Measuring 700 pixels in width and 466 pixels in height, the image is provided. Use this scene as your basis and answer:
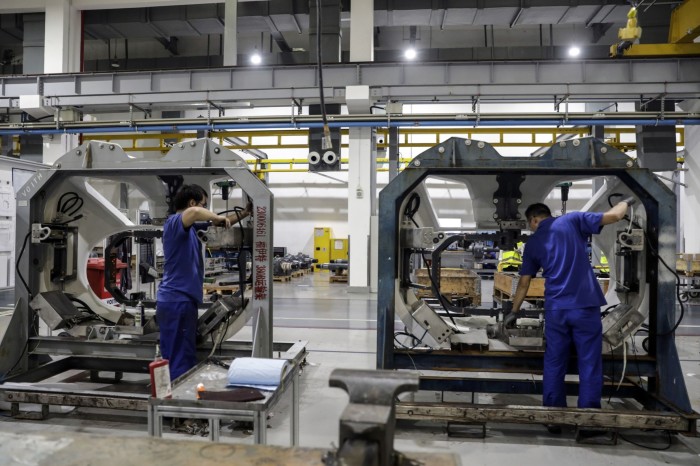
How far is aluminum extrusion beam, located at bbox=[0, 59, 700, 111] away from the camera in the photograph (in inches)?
280

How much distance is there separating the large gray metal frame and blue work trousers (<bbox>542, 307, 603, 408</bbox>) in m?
2.10

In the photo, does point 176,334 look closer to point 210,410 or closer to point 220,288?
point 210,410

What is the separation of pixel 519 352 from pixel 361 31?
22.3ft

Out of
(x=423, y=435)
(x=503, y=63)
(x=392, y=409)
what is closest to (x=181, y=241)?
(x=423, y=435)

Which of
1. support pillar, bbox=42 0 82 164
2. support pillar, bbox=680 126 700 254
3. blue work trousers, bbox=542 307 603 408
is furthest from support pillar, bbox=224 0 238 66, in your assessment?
support pillar, bbox=680 126 700 254

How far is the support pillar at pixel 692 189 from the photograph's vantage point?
968 centimetres

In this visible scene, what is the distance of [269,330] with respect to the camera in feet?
11.4

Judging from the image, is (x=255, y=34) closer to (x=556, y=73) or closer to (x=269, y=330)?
(x=556, y=73)

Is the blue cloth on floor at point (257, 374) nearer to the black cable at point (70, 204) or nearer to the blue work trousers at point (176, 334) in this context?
the blue work trousers at point (176, 334)

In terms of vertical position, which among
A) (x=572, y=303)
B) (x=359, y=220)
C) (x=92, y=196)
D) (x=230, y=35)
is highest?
(x=230, y=35)

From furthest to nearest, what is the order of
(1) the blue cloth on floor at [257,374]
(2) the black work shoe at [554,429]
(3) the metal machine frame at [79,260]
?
(3) the metal machine frame at [79,260] < (2) the black work shoe at [554,429] < (1) the blue cloth on floor at [257,374]

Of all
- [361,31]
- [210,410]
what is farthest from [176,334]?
[361,31]

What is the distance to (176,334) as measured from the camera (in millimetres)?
3367

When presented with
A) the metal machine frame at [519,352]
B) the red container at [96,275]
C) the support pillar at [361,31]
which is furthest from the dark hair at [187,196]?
the support pillar at [361,31]
